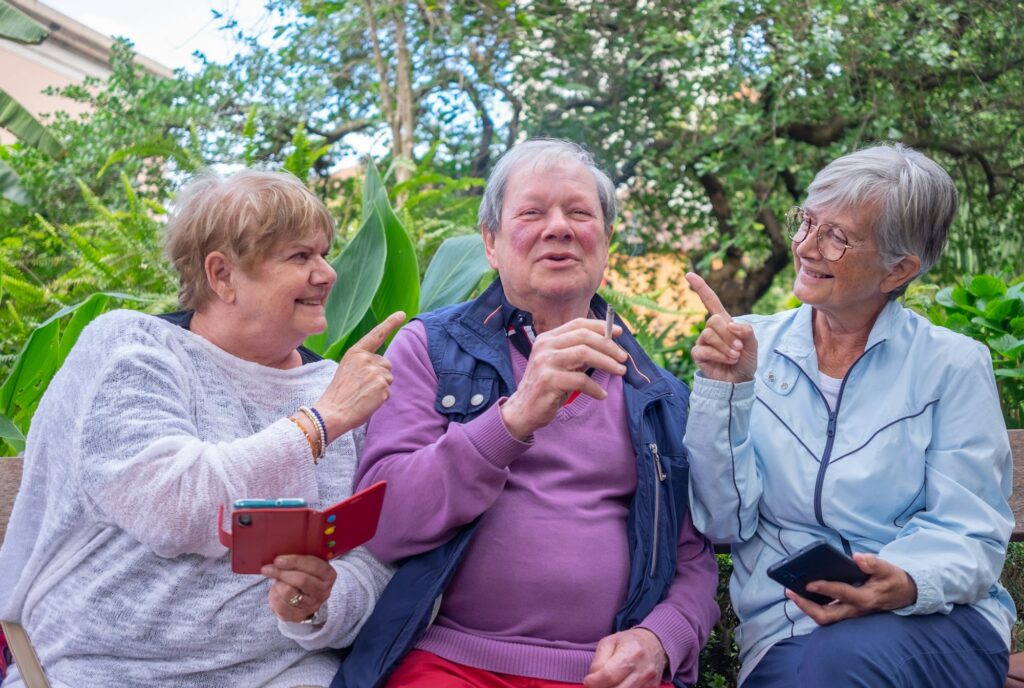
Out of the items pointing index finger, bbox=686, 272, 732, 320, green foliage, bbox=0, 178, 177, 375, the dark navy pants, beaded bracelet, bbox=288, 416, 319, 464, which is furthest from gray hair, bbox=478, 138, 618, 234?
green foliage, bbox=0, 178, 177, 375

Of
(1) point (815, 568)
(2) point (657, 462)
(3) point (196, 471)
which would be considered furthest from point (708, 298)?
(3) point (196, 471)

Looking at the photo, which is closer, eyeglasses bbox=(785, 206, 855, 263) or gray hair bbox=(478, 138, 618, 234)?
eyeglasses bbox=(785, 206, 855, 263)

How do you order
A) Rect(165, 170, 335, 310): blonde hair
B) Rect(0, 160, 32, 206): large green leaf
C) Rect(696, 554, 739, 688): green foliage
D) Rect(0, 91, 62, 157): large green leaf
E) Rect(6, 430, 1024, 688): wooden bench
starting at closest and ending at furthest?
Rect(6, 430, 1024, 688): wooden bench
Rect(165, 170, 335, 310): blonde hair
Rect(696, 554, 739, 688): green foliage
Rect(0, 160, 32, 206): large green leaf
Rect(0, 91, 62, 157): large green leaf

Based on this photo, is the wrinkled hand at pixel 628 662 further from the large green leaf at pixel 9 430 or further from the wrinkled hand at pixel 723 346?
the large green leaf at pixel 9 430

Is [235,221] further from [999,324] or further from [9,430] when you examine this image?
[999,324]

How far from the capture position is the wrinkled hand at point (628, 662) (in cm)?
210

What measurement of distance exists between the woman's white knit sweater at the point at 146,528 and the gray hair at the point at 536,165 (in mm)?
845

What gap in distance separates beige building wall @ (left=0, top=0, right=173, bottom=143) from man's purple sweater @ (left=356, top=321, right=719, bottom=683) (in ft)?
42.9

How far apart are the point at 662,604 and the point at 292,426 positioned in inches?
36.0

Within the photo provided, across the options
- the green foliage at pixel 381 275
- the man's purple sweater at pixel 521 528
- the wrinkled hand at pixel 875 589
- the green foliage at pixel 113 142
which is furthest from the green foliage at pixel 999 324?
the green foliage at pixel 113 142

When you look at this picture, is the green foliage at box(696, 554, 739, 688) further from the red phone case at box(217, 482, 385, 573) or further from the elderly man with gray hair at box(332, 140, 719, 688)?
the red phone case at box(217, 482, 385, 573)

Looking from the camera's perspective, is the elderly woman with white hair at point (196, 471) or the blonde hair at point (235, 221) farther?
the blonde hair at point (235, 221)

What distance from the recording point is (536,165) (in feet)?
8.35

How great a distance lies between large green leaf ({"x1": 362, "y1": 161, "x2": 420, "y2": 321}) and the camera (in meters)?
3.12
